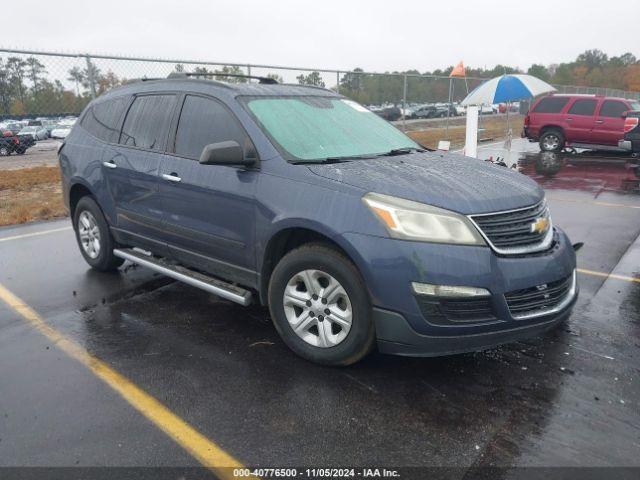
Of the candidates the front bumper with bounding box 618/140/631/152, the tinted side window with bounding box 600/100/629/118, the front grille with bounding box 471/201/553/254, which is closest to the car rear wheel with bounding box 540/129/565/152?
the tinted side window with bounding box 600/100/629/118

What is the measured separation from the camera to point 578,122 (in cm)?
1588

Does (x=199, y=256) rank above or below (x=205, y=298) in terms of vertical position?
above

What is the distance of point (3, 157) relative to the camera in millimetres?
20250

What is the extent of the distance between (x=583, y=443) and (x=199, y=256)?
2820 millimetres

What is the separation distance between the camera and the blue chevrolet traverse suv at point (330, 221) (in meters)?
2.96

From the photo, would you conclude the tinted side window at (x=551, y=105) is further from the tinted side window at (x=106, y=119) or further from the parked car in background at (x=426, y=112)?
the tinted side window at (x=106, y=119)

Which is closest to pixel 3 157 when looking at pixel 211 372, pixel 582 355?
pixel 211 372

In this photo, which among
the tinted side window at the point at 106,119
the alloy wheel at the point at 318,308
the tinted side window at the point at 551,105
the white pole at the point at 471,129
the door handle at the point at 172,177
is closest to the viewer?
the alloy wheel at the point at 318,308

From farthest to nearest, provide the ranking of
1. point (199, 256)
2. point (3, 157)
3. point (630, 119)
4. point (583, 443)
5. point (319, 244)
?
point (3, 157) → point (630, 119) → point (199, 256) → point (319, 244) → point (583, 443)

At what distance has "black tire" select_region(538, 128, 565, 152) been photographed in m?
16.4

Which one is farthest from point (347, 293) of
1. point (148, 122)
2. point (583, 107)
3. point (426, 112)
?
point (426, 112)

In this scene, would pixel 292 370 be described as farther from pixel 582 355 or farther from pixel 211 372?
pixel 582 355

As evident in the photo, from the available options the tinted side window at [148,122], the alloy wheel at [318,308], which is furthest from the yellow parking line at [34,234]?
the alloy wheel at [318,308]

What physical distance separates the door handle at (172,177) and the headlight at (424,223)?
174cm
